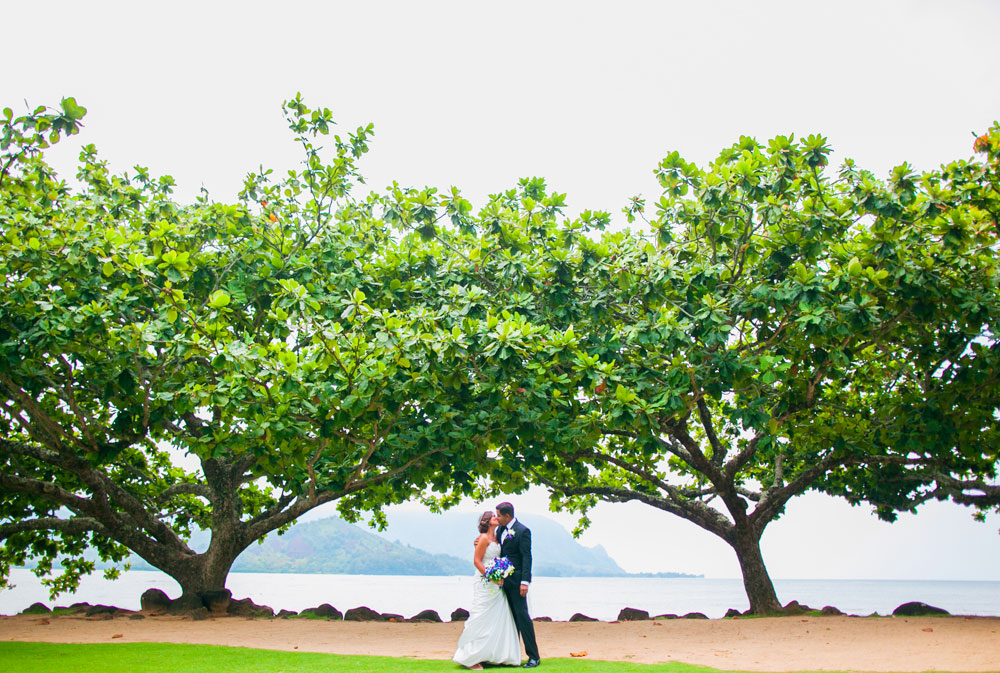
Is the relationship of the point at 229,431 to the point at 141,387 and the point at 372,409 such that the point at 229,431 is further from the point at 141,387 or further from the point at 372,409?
the point at 372,409

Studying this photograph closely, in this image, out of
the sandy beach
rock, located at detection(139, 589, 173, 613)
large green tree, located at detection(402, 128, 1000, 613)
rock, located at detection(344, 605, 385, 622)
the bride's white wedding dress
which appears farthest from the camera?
rock, located at detection(344, 605, 385, 622)

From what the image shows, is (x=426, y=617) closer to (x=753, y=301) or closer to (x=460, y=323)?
(x=460, y=323)

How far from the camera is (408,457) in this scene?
11.7 m

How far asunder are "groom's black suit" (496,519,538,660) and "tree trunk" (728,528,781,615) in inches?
359

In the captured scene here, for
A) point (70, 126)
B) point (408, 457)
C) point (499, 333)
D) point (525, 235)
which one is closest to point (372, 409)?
point (408, 457)

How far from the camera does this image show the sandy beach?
920 centimetres

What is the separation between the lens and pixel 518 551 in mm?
8633

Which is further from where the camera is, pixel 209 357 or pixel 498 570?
pixel 209 357

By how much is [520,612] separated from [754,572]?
945 cm

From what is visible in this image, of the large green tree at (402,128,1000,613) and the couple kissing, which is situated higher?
the large green tree at (402,128,1000,613)

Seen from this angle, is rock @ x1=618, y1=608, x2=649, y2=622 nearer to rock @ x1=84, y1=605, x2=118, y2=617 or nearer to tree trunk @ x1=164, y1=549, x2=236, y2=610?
tree trunk @ x1=164, y1=549, x2=236, y2=610

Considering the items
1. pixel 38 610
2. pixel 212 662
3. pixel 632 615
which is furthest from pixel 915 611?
pixel 38 610

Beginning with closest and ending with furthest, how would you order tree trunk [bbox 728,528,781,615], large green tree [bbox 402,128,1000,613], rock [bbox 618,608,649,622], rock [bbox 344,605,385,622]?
large green tree [bbox 402,128,1000,613] → rock [bbox 344,605,385,622] → tree trunk [bbox 728,528,781,615] → rock [bbox 618,608,649,622]

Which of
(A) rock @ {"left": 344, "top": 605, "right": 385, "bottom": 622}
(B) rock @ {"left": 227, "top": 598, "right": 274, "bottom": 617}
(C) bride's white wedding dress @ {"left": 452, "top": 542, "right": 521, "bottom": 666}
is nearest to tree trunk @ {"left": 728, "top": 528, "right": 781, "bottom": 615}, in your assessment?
(A) rock @ {"left": 344, "top": 605, "right": 385, "bottom": 622}
